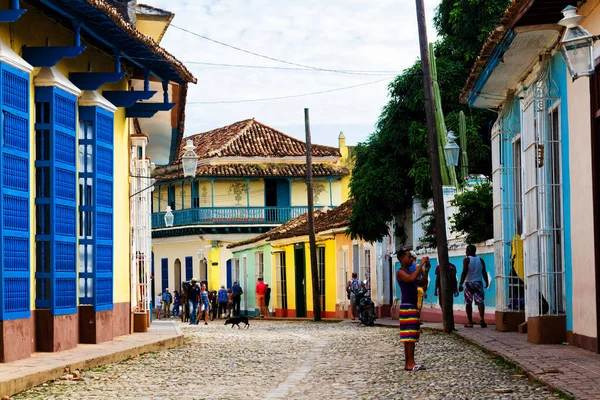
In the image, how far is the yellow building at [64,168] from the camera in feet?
42.7

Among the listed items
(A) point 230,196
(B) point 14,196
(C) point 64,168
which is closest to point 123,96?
(C) point 64,168

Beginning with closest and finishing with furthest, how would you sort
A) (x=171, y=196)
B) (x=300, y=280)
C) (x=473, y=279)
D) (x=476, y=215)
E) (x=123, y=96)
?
(x=123, y=96) → (x=473, y=279) → (x=476, y=215) → (x=300, y=280) → (x=171, y=196)

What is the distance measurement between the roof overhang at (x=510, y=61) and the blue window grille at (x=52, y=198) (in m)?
5.80

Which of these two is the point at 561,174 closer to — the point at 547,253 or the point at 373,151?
the point at 547,253

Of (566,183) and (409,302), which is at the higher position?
(566,183)

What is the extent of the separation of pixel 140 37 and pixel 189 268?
41.6m

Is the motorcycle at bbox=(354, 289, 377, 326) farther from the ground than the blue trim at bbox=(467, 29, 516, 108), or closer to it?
closer to it

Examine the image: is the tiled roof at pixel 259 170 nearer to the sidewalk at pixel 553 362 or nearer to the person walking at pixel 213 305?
the person walking at pixel 213 305

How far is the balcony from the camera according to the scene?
55.5 metres

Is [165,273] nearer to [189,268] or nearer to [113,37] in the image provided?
[189,268]

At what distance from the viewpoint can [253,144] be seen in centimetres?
5794

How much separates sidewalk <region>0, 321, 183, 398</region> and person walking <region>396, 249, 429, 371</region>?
3.67 m

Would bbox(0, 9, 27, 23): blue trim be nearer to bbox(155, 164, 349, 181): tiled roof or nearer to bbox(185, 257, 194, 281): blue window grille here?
bbox(155, 164, 349, 181): tiled roof

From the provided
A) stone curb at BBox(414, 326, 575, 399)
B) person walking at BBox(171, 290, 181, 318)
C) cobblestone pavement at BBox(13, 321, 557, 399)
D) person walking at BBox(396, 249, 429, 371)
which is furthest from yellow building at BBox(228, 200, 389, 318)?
person walking at BBox(396, 249, 429, 371)
